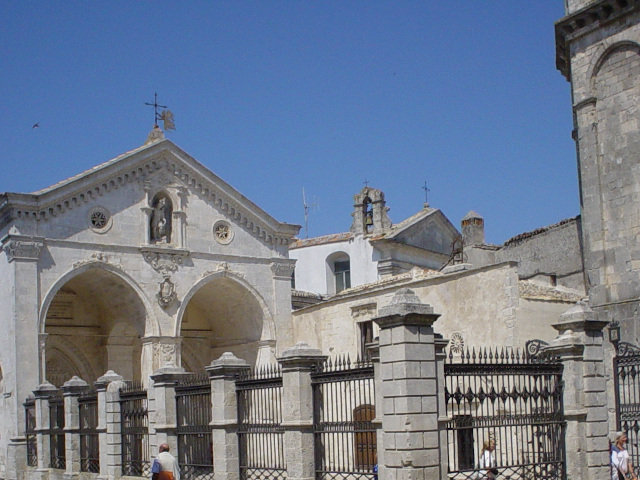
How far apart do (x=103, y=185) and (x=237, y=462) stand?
1517 cm

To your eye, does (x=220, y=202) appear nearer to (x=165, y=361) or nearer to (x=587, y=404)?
(x=165, y=361)

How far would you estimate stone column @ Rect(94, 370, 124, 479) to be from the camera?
756 inches

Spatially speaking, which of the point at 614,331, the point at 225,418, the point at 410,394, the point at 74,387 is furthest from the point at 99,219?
the point at 410,394

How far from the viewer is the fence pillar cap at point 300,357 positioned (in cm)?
1361

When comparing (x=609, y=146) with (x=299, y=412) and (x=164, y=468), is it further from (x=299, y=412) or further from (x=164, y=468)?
(x=164, y=468)

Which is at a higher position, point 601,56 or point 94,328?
point 601,56

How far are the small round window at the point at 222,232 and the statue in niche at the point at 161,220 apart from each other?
1713 mm

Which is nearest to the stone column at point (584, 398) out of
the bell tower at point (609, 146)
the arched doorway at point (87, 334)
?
the bell tower at point (609, 146)

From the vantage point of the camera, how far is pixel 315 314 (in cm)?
2973

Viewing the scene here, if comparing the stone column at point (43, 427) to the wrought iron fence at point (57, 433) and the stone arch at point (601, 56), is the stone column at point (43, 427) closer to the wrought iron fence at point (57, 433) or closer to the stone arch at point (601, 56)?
the wrought iron fence at point (57, 433)

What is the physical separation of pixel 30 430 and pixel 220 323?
9.56 m

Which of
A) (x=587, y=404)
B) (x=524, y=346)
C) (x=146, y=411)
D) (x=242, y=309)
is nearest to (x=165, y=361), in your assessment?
(x=242, y=309)

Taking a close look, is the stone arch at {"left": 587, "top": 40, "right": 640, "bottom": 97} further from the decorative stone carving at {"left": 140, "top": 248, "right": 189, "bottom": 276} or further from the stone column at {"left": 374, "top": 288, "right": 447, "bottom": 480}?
the decorative stone carving at {"left": 140, "top": 248, "right": 189, "bottom": 276}

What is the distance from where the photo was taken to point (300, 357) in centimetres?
1363
